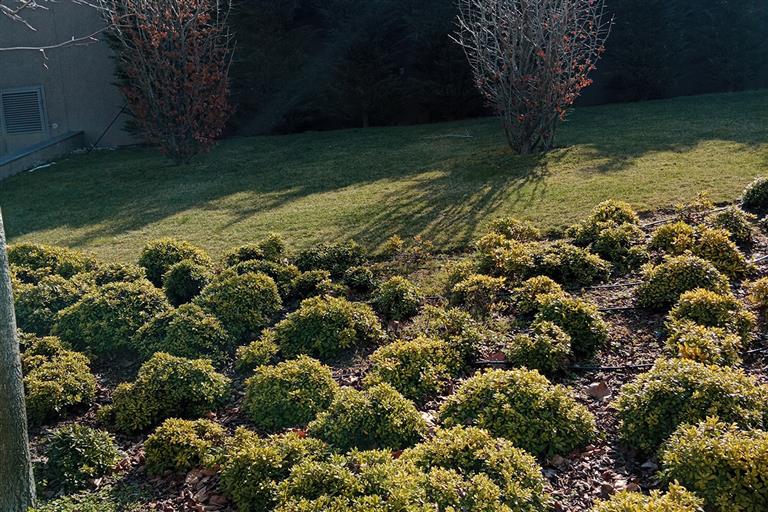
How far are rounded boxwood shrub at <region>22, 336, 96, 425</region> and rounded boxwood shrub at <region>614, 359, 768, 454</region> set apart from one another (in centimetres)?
324

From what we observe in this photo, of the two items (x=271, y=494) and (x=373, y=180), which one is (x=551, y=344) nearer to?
(x=271, y=494)

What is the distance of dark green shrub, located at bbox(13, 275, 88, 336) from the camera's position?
5.64 metres

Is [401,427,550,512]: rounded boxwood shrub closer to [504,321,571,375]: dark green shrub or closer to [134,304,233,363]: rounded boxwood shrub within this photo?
[504,321,571,375]: dark green shrub

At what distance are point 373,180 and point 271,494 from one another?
22.9ft

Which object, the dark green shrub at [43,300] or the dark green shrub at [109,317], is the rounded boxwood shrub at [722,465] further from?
the dark green shrub at [43,300]

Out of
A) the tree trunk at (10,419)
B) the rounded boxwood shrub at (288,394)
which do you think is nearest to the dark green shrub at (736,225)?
the rounded boxwood shrub at (288,394)

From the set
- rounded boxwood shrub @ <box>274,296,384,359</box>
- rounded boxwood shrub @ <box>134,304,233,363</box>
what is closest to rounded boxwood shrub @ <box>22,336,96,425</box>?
rounded boxwood shrub @ <box>134,304,233,363</box>

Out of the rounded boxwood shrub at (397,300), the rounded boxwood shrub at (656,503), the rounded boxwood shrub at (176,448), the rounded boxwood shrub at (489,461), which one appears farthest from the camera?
the rounded boxwood shrub at (397,300)

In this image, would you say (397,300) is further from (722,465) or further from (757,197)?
(757,197)

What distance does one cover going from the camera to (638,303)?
16.9 ft

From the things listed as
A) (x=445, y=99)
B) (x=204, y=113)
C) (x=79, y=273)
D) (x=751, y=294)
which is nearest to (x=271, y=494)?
(x=751, y=294)

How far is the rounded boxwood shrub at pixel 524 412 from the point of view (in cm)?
362

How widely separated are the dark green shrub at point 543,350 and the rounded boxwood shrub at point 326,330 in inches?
39.9

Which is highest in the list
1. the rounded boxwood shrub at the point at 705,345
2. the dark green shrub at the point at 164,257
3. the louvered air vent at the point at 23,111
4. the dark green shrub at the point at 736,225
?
the louvered air vent at the point at 23,111
